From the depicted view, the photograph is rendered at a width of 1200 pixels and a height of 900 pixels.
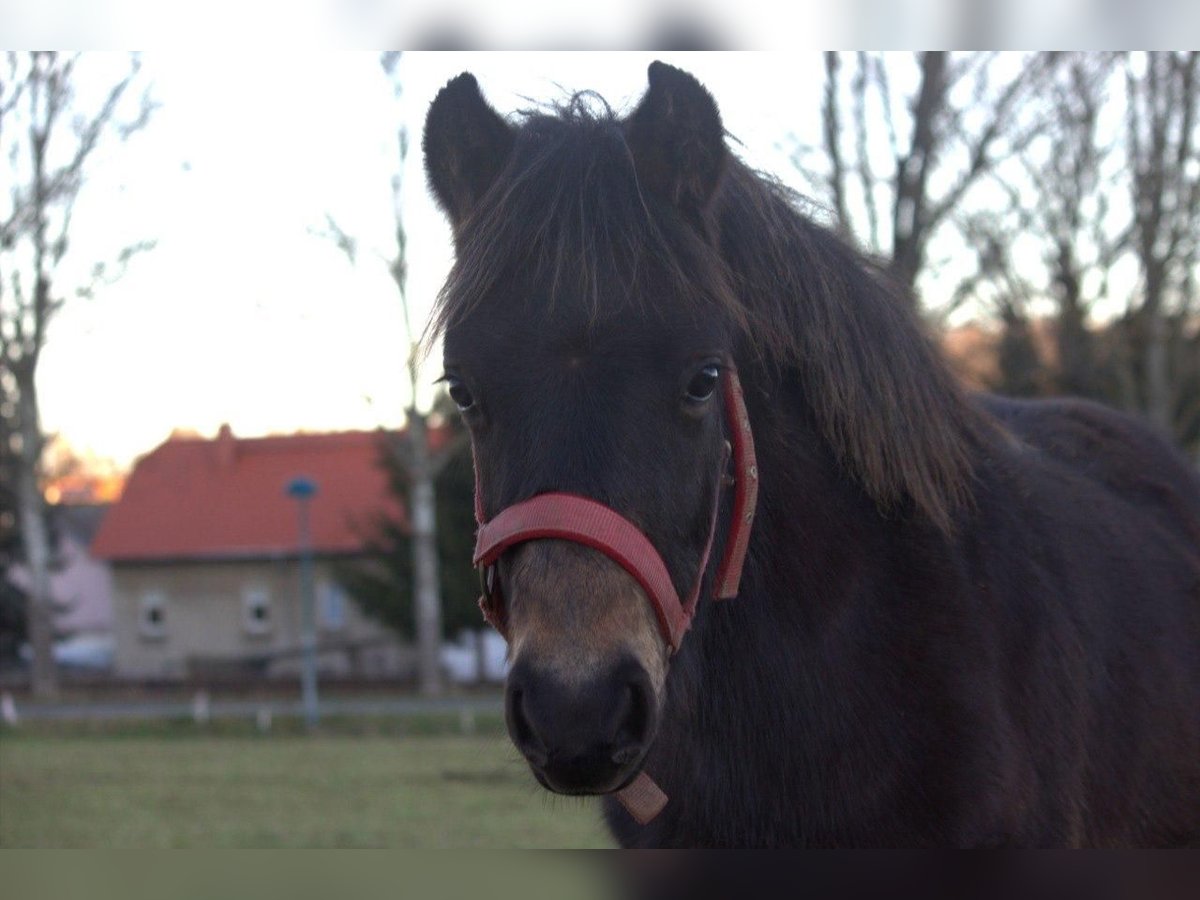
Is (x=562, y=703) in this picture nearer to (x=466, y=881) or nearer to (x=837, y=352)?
(x=466, y=881)

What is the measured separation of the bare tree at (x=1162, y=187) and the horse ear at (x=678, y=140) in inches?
604

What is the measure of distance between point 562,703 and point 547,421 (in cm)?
54

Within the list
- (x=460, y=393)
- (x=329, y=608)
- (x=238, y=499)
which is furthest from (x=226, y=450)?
(x=460, y=393)

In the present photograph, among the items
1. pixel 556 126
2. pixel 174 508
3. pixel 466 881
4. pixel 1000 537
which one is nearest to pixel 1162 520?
pixel 1000 537

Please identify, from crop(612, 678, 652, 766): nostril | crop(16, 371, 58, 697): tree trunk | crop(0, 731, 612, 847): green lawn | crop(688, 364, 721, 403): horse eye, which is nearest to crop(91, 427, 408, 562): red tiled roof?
crop(16, 371, 58, 697): tree trunk

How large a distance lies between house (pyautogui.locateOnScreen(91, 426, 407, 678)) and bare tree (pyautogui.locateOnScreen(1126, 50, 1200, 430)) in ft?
89.5

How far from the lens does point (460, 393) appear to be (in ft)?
8.66

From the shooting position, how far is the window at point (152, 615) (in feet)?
146

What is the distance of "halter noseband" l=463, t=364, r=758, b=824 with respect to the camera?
7.60 ft

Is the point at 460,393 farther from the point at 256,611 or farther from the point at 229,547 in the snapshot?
the point at 256,611

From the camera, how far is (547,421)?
7.92ft

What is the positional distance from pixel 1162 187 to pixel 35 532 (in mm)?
22113

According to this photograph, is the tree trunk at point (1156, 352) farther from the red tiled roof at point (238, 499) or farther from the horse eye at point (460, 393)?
the red tiled roof at point (238, 499)

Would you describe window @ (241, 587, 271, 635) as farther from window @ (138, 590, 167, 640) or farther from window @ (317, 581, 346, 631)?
window @ (138, 590, 167, 640)
